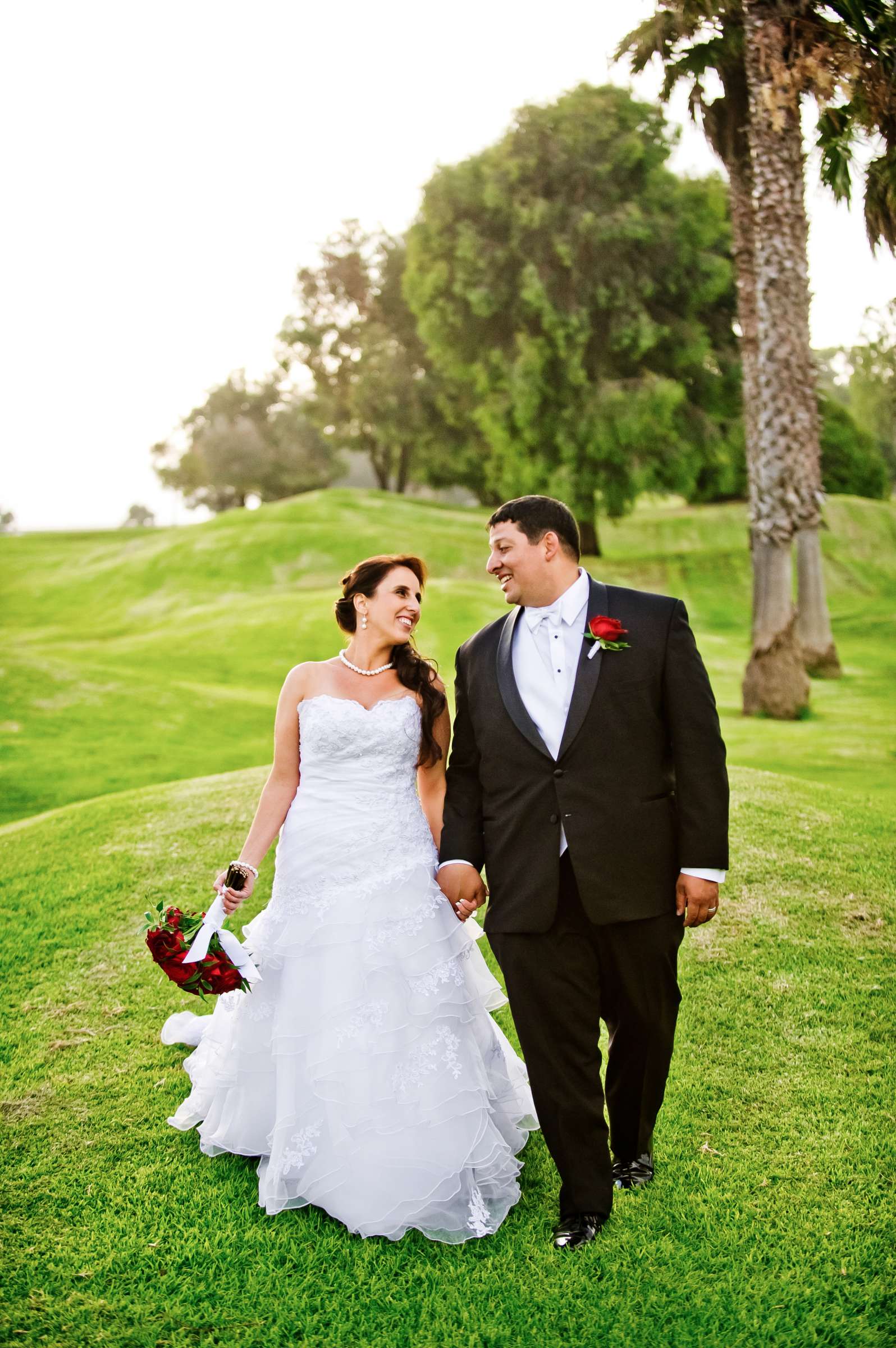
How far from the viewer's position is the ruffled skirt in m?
4.21

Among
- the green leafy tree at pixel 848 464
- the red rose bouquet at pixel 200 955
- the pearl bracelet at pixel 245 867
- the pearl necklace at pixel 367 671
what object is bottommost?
the red rose bouquet at pixel 200 955

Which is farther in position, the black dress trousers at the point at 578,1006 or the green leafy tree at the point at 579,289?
the green leafy tree at the point at 579,289

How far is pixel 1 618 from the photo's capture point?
3067 cm

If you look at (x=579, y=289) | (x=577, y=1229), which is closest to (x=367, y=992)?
(x=577, y=1229)

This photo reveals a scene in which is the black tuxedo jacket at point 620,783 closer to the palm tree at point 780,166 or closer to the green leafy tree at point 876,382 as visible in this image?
the palm tree at point 780,166

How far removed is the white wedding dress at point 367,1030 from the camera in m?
4.22

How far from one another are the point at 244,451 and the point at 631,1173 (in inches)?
2146

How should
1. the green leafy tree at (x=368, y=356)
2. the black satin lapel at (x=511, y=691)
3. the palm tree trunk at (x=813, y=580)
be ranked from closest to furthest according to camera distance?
the black satin lapel at (x=511, y=691), the palm tree trunk at (x=813, y=580), the green leafy tree at (x=368, y=356)

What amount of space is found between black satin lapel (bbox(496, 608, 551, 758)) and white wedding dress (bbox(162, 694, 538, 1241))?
0.79 metres

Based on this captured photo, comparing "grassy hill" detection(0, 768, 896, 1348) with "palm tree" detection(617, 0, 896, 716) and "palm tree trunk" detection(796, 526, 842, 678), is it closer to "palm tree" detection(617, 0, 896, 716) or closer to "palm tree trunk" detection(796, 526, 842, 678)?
"palm tree" detection(617, 0, 896, 716)

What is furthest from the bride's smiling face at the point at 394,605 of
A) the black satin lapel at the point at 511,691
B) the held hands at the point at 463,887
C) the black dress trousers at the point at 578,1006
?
the black dress trousers at the point at 578,1006

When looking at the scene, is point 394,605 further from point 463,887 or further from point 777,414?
point 777,414

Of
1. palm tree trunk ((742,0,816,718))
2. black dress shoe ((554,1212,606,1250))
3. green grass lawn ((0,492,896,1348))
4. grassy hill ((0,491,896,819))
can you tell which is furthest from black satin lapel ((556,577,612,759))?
palm tree trunk ((742,0,816,718))

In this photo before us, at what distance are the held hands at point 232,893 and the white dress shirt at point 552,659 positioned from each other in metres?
1.46
